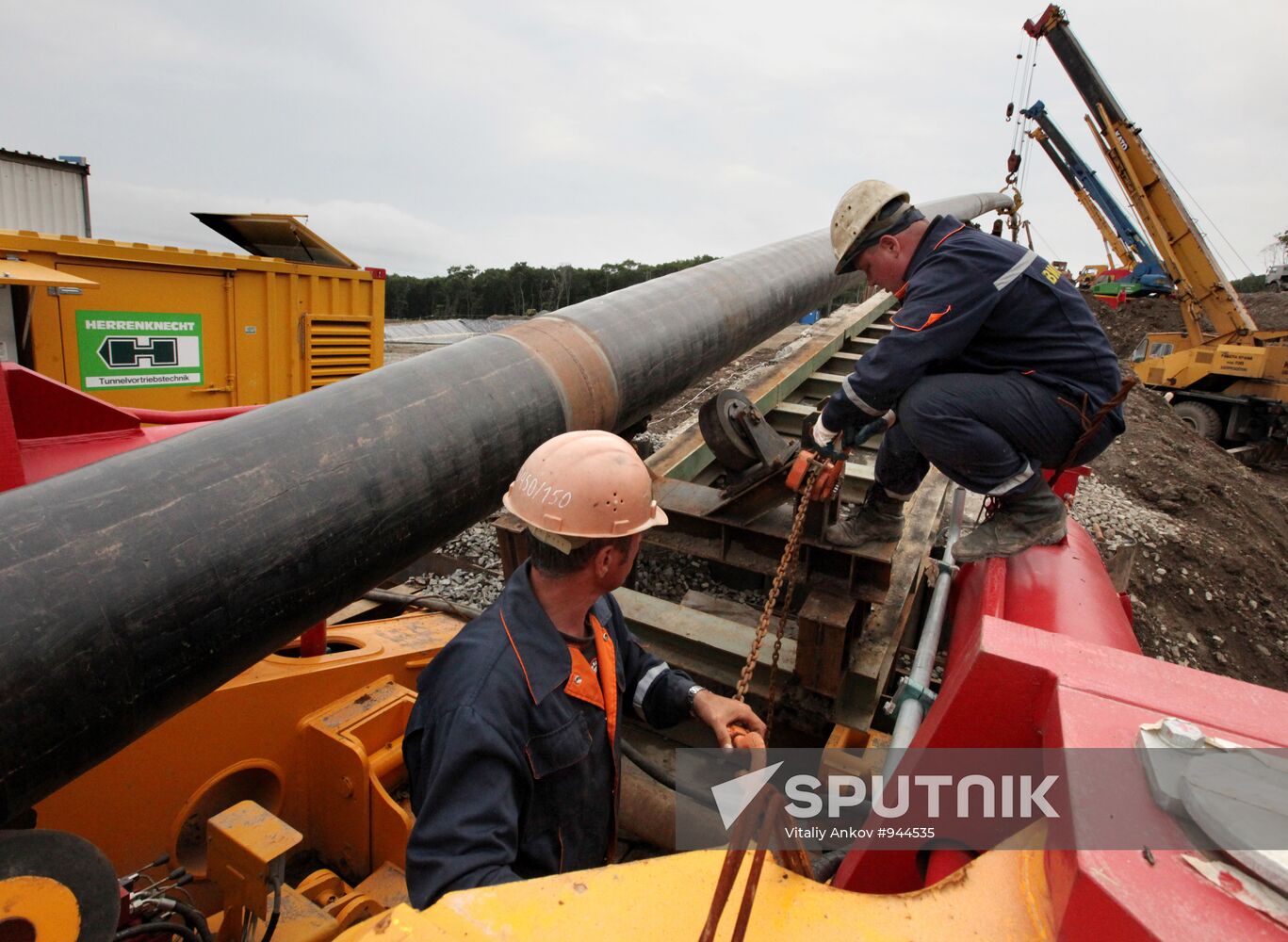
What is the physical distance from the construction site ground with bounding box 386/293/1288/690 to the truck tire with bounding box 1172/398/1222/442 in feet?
8.37

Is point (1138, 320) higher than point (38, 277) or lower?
higher

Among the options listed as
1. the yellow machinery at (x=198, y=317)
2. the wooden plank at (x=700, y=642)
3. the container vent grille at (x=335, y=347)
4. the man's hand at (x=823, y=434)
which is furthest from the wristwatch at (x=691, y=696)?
the container vent grille at (x=335, y=347)

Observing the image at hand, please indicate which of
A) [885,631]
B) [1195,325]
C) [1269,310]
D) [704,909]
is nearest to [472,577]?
[885,631]

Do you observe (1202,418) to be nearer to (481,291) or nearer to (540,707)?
(540,707)

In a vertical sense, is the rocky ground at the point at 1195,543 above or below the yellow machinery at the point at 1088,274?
below

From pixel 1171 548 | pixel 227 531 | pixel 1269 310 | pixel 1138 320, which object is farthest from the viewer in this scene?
pixel 1269 310

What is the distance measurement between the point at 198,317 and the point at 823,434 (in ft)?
16.9

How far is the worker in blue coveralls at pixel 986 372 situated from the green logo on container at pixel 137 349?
506 cm

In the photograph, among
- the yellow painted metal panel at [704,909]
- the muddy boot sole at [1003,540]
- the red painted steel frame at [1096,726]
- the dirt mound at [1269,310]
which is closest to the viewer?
the red painted steel frame at [1096,726]

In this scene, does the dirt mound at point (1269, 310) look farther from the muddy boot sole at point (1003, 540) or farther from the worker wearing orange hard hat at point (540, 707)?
the worker wearing orange hard hat at point (540, 707)

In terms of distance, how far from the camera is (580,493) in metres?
1.46

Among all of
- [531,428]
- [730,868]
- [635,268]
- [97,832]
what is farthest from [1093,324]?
[635,268]

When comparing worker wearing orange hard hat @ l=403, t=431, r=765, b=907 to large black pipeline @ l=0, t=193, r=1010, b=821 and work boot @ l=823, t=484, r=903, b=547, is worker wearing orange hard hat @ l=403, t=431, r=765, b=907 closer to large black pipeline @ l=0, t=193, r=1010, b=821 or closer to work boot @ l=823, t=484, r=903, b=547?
large black pipeline @ l=0, t=193, r=1010, b=821

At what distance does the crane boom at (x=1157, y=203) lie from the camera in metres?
12.4
